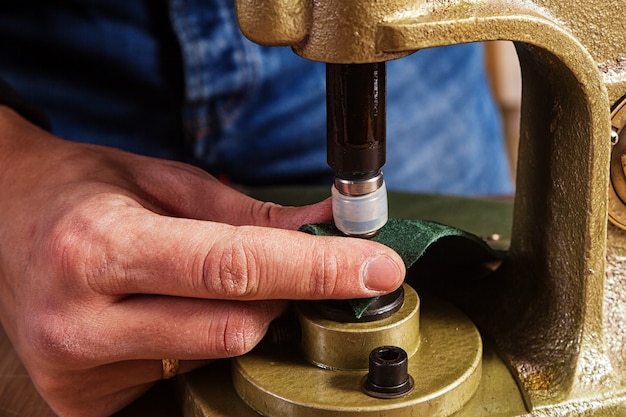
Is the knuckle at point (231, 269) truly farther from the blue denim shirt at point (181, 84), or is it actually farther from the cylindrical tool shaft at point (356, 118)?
the blue denim shirt at point (181, 84)

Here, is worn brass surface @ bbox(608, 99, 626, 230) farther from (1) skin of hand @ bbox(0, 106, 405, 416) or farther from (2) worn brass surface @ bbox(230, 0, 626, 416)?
(1) skin of hand @ bbox(0, 106, 405, 416)

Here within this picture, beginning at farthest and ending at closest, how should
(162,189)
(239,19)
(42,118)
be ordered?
(42,118)
(162,189)
(239,19)

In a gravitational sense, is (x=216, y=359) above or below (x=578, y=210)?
below

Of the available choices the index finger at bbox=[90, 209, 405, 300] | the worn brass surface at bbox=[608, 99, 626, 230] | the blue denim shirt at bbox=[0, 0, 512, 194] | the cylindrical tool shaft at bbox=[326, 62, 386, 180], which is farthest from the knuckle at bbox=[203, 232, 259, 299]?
the blue denim shirt at bbox=[0, 0, 512, 194]

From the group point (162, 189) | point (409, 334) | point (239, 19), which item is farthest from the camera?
point (162, 189)

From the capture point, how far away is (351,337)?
75 centimetres

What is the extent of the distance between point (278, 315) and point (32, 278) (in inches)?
8.6

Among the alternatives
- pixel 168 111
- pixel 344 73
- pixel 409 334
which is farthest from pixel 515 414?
pixel 168 111

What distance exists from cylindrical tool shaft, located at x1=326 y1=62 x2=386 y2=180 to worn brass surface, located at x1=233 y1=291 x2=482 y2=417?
0.15 m

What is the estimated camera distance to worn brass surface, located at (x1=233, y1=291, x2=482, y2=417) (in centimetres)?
71

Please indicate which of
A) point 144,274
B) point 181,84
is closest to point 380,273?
point 144,274

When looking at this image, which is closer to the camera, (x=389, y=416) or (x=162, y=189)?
(x=389, y=416)

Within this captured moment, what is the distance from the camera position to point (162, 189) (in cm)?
87

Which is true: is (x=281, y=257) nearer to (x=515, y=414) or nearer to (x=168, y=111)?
(x=515, y=414)
